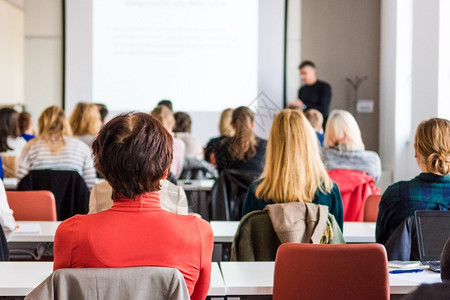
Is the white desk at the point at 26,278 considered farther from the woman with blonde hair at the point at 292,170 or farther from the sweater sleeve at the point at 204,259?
the woman with blonde hair at the point at 292,170

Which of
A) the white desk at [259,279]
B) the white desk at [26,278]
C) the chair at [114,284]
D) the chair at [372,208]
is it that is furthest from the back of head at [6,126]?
the chair at [114,284]

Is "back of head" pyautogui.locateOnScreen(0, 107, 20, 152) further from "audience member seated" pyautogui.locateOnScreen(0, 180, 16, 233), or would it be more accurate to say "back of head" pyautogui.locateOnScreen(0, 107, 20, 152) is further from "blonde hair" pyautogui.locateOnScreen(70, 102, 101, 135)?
"audience member seated" pyautogui.locateOnScreen(0, 180, 16, 233)

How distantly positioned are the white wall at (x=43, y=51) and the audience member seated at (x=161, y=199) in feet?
20.2

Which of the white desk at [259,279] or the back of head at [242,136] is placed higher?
the back of head at [242,136]

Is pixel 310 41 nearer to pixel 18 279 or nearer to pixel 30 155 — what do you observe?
pixel 30 155

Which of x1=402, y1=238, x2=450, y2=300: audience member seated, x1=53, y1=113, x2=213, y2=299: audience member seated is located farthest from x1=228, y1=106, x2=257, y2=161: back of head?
x1=402, y1=238, x2=450, y2=300: audience member seated

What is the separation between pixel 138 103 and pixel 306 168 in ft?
19.9

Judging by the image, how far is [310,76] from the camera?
876 cm

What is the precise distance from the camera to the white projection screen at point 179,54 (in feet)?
29.6

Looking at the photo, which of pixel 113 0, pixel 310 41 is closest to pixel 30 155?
pixel 113 0

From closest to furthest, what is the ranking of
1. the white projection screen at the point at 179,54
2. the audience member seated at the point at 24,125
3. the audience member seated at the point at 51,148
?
the audience member seated at the point at 51,148 → the audience member seated at the point at 24,125 → the white projection screen at the point at 179,54

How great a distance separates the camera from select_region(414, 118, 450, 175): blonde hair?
3.12 metres

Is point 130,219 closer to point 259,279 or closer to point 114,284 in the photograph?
point 114,284

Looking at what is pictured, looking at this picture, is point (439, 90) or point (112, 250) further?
point (439, 90)
